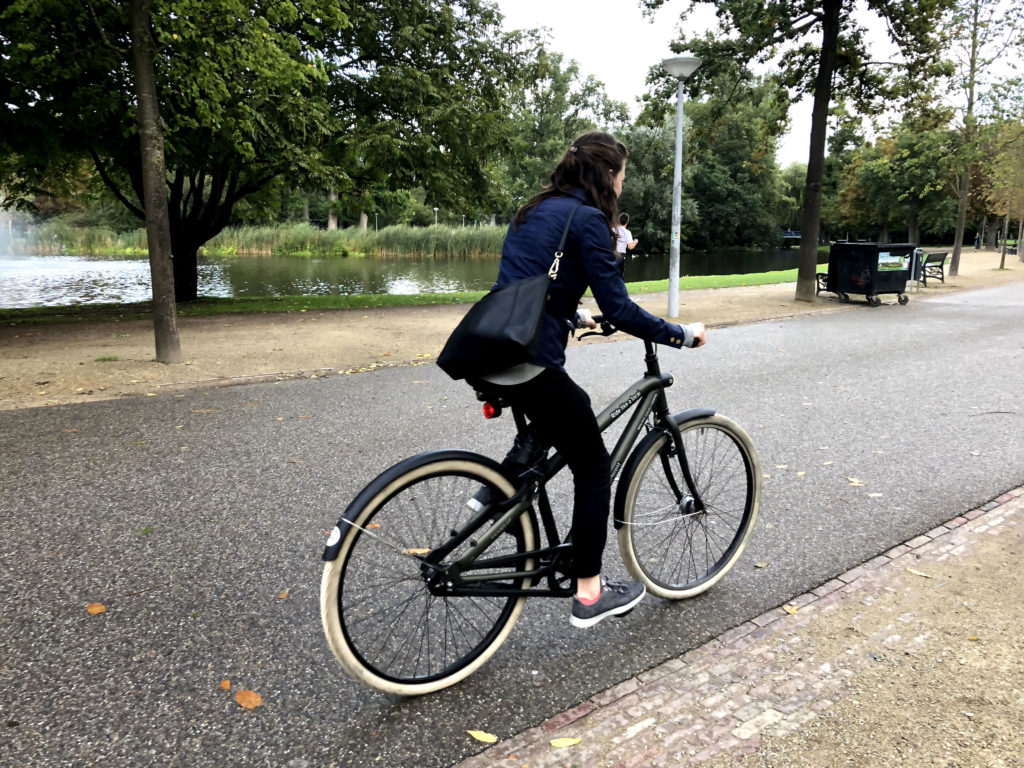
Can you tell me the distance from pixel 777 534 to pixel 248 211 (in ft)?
70.1

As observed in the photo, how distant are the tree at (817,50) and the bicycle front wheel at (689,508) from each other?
575 inches

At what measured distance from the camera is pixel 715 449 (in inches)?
127

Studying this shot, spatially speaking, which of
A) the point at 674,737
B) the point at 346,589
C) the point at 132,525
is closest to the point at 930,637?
the point at 674,737

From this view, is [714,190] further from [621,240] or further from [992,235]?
[621,240]

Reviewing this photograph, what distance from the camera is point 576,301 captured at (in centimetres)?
252

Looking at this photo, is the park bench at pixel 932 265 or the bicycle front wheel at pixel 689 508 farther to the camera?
the park bench at pixel 932 265

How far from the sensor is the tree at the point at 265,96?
31.9 feet

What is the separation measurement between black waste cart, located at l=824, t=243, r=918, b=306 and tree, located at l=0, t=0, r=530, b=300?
8.44 meters

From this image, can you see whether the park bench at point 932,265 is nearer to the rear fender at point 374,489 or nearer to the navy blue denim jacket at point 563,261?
the navy blue denim jacket at point 563,261

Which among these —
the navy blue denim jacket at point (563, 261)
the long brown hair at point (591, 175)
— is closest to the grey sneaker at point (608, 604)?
the navy blue denim jacket at point (563, 261)

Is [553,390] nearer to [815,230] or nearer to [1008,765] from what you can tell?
[1008,765]

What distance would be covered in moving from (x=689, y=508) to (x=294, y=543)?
2.00 metres

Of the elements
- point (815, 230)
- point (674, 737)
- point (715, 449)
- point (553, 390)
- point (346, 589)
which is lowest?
point (674, 737)

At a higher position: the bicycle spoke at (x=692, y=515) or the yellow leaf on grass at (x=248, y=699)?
the bicycle spoke at (x=692, y=515)
